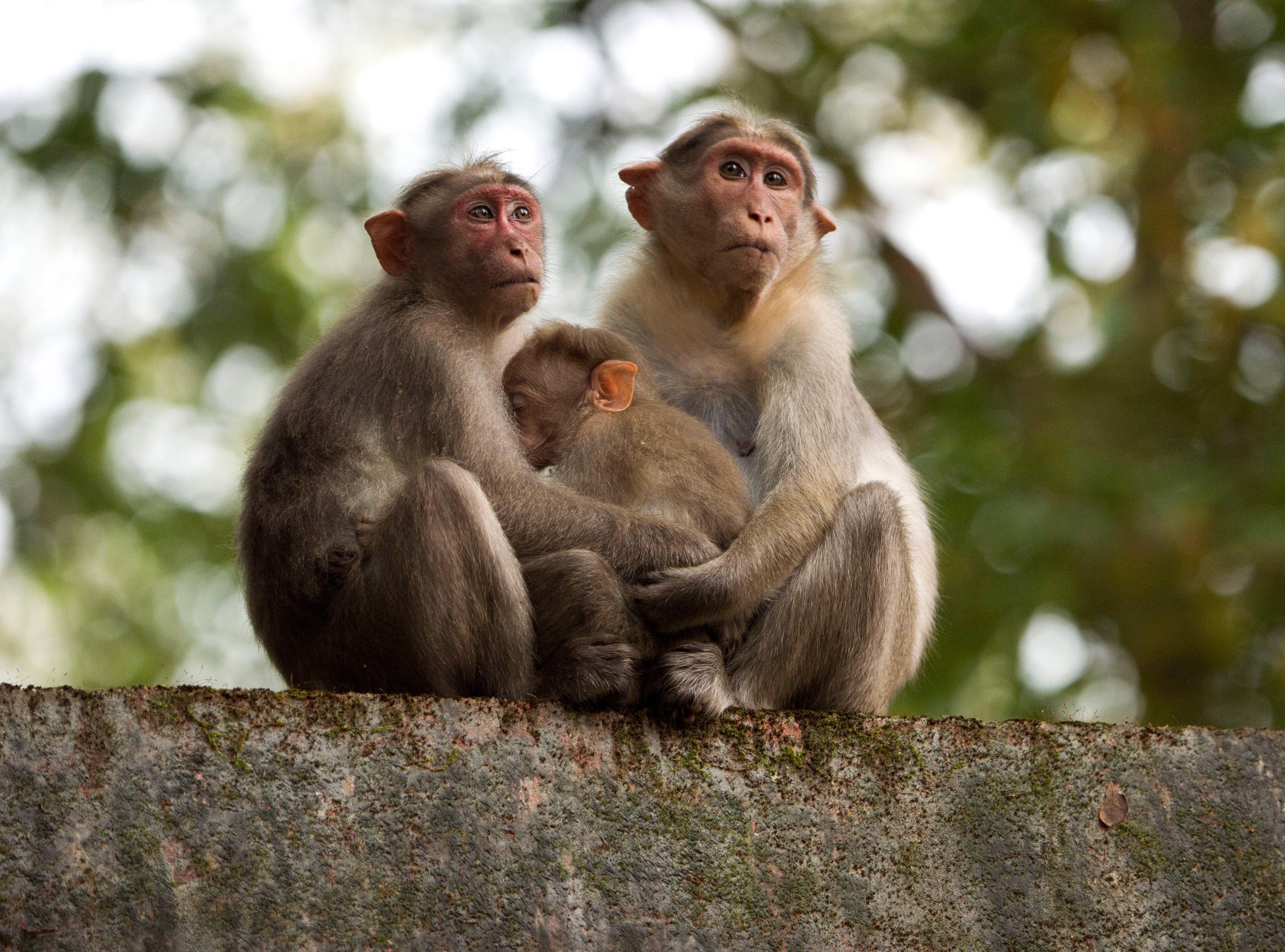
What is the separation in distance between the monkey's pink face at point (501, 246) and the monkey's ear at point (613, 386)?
35cm

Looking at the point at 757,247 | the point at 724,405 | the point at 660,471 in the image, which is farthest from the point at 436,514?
the point at 757,247

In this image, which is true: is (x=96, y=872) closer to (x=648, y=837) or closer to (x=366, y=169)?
(x=648, y=837)

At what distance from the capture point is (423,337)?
5.02 metres

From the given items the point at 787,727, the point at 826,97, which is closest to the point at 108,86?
the point at 826,97

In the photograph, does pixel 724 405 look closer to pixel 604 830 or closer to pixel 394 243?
pixel 394 243

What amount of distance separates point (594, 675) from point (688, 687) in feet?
1.00

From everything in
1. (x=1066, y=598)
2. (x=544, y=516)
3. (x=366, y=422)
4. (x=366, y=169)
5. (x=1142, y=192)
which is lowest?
(x=544, y=516)

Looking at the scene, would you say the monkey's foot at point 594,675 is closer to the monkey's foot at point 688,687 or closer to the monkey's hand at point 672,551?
the monkey's foot at point 688,687

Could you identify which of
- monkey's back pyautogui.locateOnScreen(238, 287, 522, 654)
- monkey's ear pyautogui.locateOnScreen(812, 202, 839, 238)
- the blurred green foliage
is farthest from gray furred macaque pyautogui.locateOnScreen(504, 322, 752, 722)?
the blurred green foliage

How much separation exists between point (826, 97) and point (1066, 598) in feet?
17.6

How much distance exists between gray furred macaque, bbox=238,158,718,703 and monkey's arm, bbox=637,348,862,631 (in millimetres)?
107

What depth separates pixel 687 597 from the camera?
4789mm

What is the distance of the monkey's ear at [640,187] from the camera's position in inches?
247

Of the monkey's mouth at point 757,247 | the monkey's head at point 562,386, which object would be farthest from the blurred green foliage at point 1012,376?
the monkey's head at point 562,386
